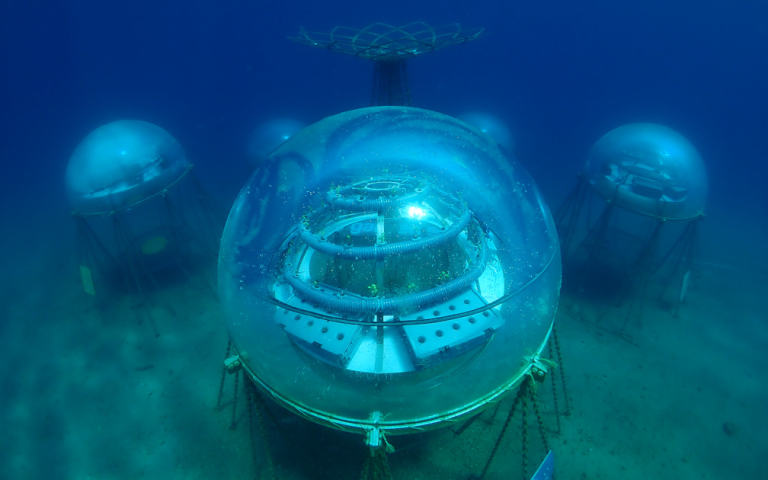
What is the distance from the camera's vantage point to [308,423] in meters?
6.58

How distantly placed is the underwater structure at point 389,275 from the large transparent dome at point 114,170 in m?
5.03

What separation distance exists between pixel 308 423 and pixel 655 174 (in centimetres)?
939

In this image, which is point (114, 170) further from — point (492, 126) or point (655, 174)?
point (655, 174)

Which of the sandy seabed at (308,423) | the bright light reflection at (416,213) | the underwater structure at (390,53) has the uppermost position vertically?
the underwater structure at (390,53)

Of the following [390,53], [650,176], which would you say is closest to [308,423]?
[390,53]

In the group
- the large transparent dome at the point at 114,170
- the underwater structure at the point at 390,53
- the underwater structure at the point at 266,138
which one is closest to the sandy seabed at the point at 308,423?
the large transparent dome at the point at 114,170

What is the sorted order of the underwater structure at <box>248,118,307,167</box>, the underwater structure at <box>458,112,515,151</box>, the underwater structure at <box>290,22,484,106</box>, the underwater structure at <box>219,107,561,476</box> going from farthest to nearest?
the underwater structure at <box>458,112,515,151</box> < the underwater structure at <box>248,118,307,167</box> < the underwater structure at <box>290,22,484,106</box> < the underwater structure at <box>219,107,561,476</box>

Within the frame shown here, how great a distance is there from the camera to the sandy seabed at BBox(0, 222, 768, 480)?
6180 millimetres

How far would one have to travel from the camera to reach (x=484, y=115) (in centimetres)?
1306

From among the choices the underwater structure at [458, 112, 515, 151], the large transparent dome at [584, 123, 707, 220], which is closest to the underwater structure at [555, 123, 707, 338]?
the large transparent dome at [584, 123, 707, 220]

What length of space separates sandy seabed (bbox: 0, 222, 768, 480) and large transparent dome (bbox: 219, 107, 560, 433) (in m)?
1.90

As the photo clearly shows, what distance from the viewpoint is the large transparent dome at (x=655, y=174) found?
26.5 ft

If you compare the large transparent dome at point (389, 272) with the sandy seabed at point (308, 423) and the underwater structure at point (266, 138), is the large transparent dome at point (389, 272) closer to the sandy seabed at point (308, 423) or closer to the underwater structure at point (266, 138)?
the sandy seabed at point (308, 423)

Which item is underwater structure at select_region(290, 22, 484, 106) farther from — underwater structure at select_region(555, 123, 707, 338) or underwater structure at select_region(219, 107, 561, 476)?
underwater structure at select_region(555, 123, 707, 338)
